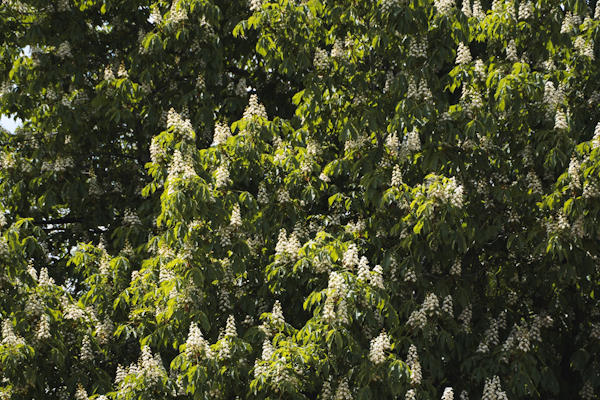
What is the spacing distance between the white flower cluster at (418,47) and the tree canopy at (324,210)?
1.0 inches

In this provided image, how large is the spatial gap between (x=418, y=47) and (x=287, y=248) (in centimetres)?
256

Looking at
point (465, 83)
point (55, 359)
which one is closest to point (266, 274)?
point (55, 359)

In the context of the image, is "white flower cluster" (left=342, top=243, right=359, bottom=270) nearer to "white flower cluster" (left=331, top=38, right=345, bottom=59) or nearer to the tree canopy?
the tree canopy

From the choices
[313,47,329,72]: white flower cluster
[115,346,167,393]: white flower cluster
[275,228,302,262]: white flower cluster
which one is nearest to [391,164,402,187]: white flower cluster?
[275,228,302,262]: white flower cluster

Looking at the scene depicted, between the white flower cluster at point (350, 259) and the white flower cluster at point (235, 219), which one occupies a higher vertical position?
the white flower cluster at point (235, 219)

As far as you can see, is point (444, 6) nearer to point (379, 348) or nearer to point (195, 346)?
point (379, 348)

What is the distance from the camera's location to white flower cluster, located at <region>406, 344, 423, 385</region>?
8734 mm

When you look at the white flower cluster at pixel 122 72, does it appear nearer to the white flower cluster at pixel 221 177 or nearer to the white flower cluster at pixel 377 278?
the white flower cluster at pixel 221 177

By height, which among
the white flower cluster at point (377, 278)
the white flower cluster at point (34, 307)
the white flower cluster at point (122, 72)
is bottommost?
the white flower cluster at point (377, 278)

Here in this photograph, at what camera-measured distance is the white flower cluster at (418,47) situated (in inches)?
392

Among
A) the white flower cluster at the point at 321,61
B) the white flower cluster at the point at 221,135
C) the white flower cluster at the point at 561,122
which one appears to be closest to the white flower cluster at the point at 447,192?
the white flower cluster at the point at 561,122

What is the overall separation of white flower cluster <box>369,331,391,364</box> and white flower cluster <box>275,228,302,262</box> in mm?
1249

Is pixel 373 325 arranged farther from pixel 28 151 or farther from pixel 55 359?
pixel 28 151

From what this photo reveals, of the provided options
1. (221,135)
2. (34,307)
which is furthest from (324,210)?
(34,307)
